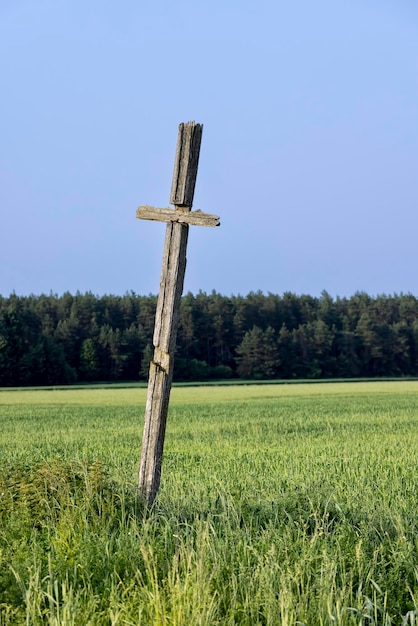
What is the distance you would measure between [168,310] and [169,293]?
17cm

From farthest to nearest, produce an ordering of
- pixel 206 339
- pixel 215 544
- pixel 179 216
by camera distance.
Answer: pixel 206 339, pixel 179 216, pixel 215 544

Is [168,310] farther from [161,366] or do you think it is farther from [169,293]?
[161,366]

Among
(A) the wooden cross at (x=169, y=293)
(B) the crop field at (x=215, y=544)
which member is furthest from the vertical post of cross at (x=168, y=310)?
(B) the crop field at (x=215, y=544)

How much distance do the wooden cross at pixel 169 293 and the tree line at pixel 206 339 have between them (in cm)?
7743

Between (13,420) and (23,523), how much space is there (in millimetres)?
23985

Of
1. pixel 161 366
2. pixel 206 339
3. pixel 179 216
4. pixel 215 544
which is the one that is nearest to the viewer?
pixel 215 544

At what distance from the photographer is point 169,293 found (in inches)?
332

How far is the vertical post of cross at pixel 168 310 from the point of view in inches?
329

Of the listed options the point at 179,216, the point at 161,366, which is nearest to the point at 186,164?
the point at 179,216

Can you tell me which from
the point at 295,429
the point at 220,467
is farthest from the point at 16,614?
the point at 295,429

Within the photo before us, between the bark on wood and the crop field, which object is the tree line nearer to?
the crop field

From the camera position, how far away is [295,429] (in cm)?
2336

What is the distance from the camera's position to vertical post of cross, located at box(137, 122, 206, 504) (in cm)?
837

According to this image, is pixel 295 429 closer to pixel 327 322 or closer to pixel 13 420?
pixel 13 420
